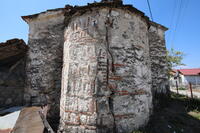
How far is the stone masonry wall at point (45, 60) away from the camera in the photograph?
161 inches

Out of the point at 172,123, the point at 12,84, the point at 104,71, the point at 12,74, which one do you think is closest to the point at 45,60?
the point at 12,74

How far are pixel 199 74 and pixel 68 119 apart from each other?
3001cm

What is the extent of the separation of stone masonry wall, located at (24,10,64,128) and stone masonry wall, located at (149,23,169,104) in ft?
14.1

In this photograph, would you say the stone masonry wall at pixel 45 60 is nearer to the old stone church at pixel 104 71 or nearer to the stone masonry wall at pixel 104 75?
the old stone church at pixel 104 71

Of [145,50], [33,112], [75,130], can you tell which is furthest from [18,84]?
[145,50]

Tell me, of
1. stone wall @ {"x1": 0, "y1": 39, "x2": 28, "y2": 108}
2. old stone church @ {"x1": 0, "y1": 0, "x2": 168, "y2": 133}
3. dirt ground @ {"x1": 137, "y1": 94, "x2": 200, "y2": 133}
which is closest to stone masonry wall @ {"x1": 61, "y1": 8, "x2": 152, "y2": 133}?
old stone church @ {"x1": 0, "y1": 0, "x2": 168, "y2": 133}

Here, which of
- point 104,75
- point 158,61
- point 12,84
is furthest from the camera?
point 158,61

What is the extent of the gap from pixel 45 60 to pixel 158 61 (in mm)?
5259

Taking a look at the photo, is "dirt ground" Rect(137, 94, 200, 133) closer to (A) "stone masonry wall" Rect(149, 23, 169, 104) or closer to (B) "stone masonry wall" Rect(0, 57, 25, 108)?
(A) "stone masonry wall" Rect(149, 23, 169, 104)

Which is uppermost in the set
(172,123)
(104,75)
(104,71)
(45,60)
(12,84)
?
(45,60)

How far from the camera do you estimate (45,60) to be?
4285mm

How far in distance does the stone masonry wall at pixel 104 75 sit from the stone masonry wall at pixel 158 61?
218cm

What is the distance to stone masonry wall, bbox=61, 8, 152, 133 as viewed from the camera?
2.66 metres

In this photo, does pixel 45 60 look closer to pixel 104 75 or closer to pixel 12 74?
pixel 12 74
